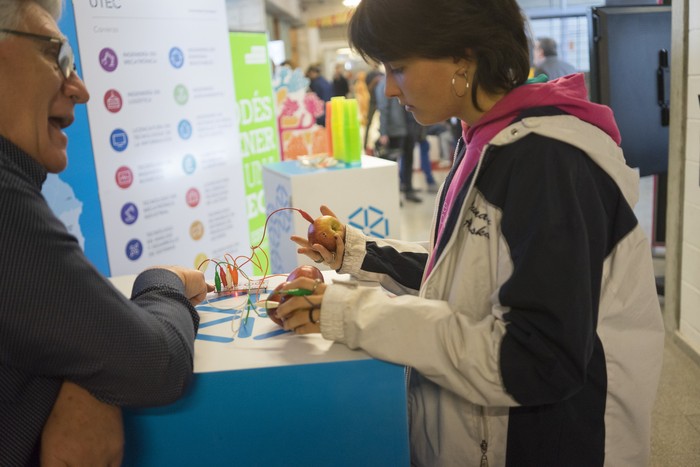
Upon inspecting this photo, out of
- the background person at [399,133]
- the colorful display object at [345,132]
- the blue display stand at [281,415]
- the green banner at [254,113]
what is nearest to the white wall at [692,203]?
the colorful display object at [345,132]

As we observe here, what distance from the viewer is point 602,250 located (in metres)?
1.10

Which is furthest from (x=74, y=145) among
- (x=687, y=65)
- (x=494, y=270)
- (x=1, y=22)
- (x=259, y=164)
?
(x=687, y=65)

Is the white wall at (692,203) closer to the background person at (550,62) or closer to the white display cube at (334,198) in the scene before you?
the white display cube at (334,198)

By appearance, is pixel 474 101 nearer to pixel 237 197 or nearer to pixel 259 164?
pixel 237 197

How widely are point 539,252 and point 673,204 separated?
258cm

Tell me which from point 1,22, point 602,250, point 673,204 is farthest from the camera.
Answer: point 673,204

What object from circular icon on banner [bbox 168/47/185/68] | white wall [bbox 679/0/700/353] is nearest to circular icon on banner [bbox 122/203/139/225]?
circular icon on banner [bbox 168/47/185/68]

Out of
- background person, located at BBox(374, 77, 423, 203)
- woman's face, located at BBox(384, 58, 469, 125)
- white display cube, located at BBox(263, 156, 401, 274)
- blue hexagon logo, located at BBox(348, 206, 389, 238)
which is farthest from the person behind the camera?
background person, located at BBox(374, 77, 423, 203)

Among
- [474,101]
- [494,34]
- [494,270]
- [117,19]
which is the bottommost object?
[494,270]

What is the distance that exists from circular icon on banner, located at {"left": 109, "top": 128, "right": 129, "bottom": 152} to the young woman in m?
2.34

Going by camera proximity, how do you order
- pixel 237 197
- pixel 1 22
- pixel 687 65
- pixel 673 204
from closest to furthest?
pixel 1 22
pixel 687 65
pixel 673 204
pixel 237 197

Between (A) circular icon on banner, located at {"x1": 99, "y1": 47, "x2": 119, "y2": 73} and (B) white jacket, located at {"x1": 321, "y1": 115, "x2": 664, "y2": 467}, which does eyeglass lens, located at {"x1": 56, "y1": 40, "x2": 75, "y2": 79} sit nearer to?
(B) white jacket, located at {"x1": 321, "y1": 115, "x2": 664, "y2": 467}

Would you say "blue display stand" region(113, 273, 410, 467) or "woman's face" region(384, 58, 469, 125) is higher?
"woman's face" region(384, 58, 469, 125)

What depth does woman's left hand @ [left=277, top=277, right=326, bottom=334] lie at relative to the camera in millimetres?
1173
